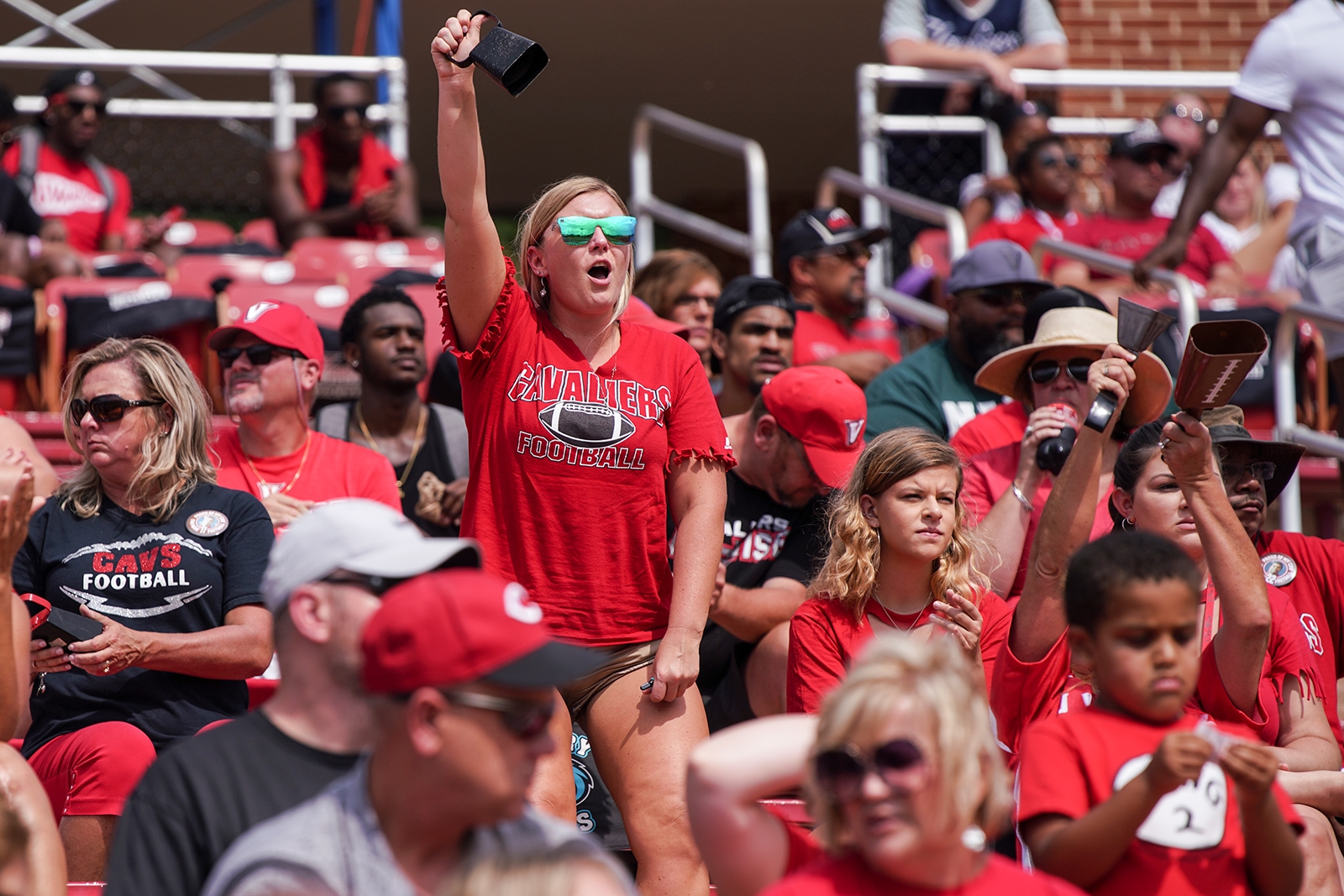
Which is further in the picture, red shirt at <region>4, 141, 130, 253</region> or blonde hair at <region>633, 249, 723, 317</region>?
red shirt at <region>4, 141, 130, 253</region>

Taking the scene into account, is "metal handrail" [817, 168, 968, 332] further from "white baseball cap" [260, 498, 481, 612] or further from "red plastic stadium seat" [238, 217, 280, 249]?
"white baseball cap" [260, 498, 481, 612]

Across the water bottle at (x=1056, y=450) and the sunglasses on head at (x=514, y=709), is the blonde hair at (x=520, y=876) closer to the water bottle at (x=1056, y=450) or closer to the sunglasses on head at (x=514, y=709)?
the sunglasses on head at (x=514, y=709)

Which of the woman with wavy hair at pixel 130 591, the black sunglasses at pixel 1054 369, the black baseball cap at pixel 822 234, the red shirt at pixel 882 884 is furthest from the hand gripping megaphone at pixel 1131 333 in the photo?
the black baseball cap at pixel 822 234

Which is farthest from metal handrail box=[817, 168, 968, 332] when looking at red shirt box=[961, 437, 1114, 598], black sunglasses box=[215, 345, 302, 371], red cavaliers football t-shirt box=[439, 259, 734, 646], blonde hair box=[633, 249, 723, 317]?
red cavaliers football t-shirt box=[439, 259, 734, 646]

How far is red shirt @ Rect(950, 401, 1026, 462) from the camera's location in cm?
467

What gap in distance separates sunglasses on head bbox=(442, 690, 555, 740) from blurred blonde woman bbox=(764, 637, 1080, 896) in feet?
1.33

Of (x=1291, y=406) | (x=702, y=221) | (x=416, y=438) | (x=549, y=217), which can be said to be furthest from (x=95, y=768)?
(x=702, y=221)

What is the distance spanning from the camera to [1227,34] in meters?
10.2

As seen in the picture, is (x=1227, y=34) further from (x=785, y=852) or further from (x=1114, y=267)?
(x=785, y=852)

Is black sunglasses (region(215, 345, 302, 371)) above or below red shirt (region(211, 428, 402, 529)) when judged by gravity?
above

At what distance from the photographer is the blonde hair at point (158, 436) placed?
3744 millimetres

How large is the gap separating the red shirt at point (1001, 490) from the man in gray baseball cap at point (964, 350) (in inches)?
23.9

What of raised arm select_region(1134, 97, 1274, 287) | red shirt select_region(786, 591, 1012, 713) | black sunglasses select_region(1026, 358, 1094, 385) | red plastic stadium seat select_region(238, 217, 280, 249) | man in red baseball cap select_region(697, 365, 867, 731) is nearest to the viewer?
red shirt select_region(786, 591, 1012, 713)

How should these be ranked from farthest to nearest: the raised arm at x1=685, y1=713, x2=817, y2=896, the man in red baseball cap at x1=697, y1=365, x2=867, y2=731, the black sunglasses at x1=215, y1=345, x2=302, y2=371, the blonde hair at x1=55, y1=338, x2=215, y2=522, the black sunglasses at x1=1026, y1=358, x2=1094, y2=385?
the black sunglasses at x1=215, y1=345, x2=302, y2=371
the black sunglasses at x1=1026, y1=358, x2=1094, y2=385
the man in red baseball cap at x1=697, y1=365, x2=867, y2=731
the blonde hair at x1=55, y1=338, x2=215, y2=522
the raised arm at x1=685, y1=713, x2=817, y2=896
